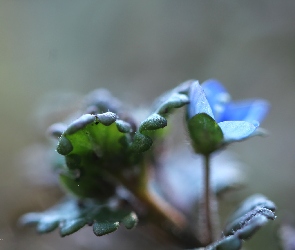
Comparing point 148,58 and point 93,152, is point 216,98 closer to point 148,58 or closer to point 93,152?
point 93,152

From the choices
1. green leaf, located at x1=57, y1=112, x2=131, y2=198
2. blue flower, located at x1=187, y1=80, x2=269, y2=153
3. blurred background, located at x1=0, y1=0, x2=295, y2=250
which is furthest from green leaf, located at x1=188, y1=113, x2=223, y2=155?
blurred background, located at x1=0, y1=0, x2=295, y2=250

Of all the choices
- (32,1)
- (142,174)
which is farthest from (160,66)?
(142,174)

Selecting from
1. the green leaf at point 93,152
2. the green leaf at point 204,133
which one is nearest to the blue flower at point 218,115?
the green leaf at point 204,133

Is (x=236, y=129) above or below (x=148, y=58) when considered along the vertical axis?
below

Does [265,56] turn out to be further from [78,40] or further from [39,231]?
[39,231]

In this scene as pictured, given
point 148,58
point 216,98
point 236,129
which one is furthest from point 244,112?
point 148,58

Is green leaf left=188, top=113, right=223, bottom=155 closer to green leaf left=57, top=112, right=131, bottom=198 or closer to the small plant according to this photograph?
the small plant
